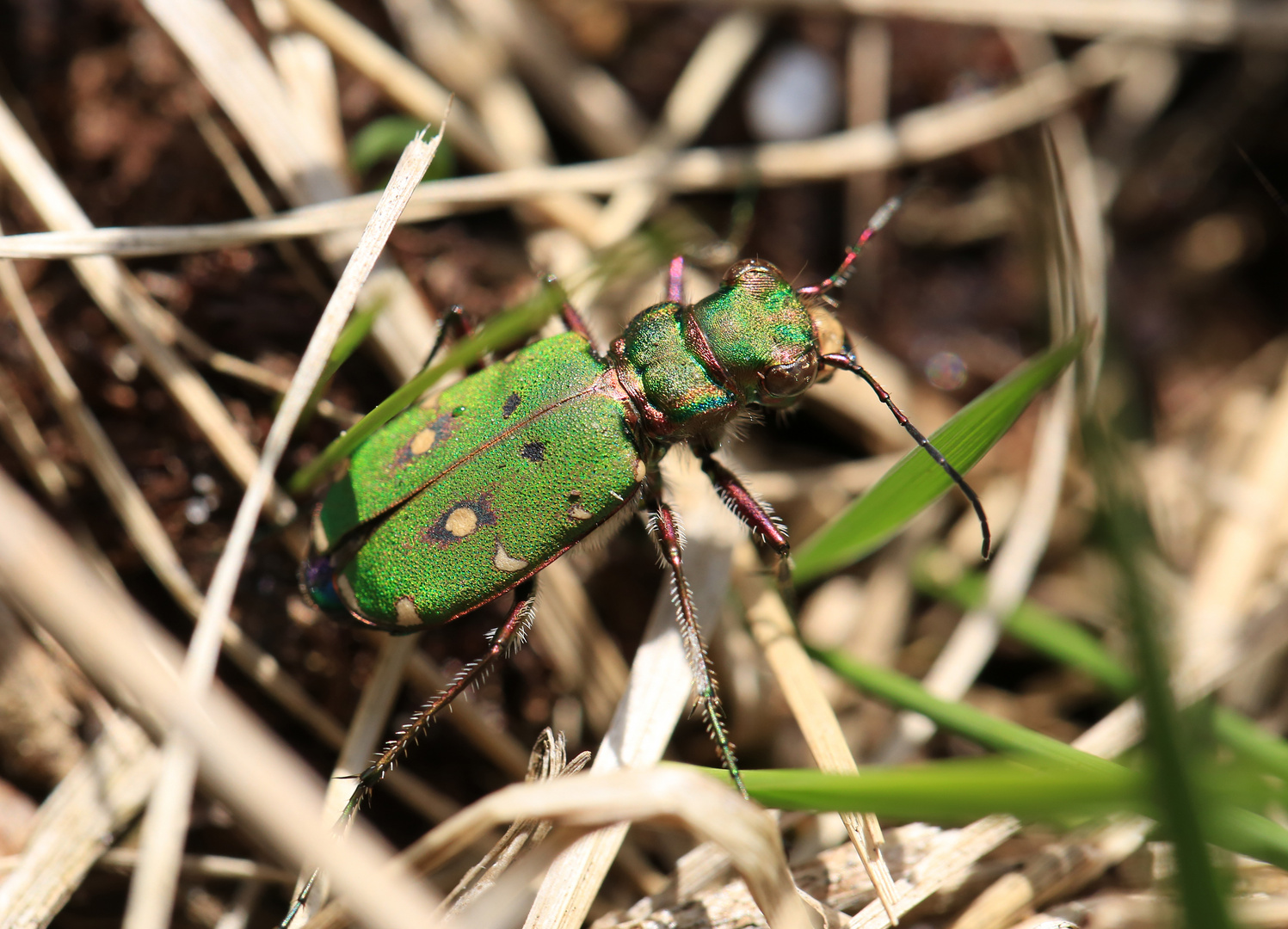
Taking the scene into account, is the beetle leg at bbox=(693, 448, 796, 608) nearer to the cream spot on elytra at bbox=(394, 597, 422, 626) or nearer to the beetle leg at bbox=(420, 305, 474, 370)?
the beetle leg at bbox=(420, 305, 474, 370)

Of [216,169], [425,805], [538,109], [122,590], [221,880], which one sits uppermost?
[538,109]

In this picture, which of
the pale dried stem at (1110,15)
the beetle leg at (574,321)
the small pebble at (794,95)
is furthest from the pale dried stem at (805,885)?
the pale dried stem at (1110,15)

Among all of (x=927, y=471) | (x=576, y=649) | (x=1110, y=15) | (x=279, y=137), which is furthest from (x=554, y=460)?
(x=1110, y=15)

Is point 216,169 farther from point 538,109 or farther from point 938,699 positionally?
point 938,699

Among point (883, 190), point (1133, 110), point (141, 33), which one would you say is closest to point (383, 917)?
point (141, 33)

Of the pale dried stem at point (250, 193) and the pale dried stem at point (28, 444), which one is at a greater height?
the pale dried stem at point (250, 193)

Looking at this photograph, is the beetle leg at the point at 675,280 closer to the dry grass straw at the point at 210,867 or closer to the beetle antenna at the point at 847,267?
the beetle antenna at the point at 847,267
